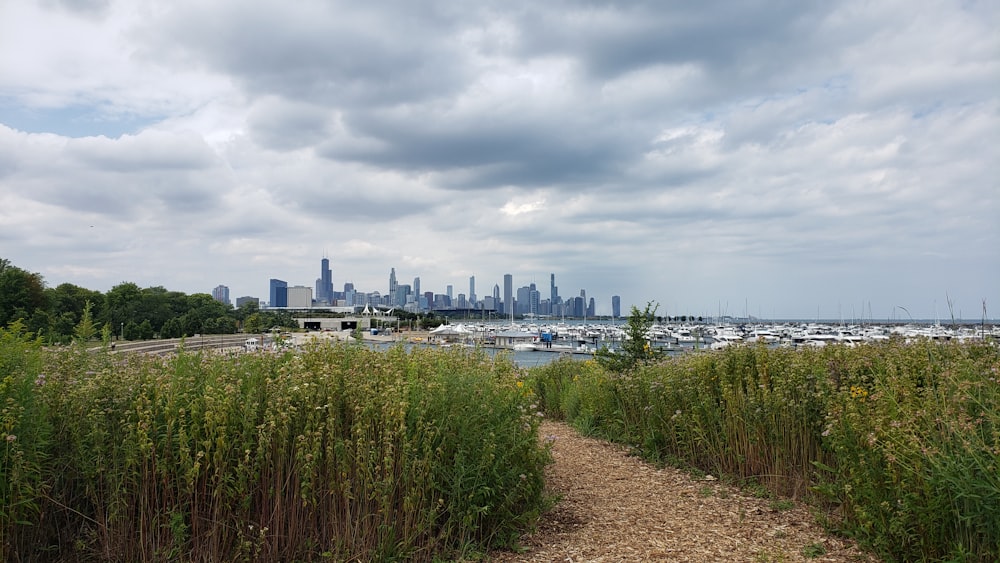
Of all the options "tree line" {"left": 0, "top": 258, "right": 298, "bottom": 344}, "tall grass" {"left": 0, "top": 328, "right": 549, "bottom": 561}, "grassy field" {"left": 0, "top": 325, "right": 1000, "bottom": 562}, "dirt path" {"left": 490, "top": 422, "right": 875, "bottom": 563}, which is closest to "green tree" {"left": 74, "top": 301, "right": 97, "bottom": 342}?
"grassy field" {"left": 0, "top": 325, "right": 1000, "bottom": 562}

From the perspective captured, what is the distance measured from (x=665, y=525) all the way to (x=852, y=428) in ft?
5.48

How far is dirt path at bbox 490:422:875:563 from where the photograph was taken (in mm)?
4379

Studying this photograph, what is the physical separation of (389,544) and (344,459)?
656 mm

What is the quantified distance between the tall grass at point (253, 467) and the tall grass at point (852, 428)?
2570 millimetres

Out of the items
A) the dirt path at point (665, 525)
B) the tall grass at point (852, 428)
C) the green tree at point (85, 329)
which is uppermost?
the green tree at point (85, 329)

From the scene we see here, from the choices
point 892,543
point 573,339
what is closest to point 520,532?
point 892,543

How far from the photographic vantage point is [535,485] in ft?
16.1

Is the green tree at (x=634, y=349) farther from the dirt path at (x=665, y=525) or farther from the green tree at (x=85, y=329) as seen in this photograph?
the green tree at (x=85, y=329)

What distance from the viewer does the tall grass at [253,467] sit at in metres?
3.72

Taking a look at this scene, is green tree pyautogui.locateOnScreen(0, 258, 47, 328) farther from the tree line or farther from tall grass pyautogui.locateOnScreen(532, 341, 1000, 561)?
tall grass pyautogui.locateOnScreen(532, 341, 1000, 561)

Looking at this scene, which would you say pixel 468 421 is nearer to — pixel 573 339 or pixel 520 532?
pixel 520 532

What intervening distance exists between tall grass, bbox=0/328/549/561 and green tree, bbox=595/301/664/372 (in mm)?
6601

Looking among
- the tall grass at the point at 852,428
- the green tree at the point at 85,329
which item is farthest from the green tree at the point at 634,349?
the green tree at the point at 85,329

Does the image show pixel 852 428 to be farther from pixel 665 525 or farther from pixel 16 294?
pixel 16 294
